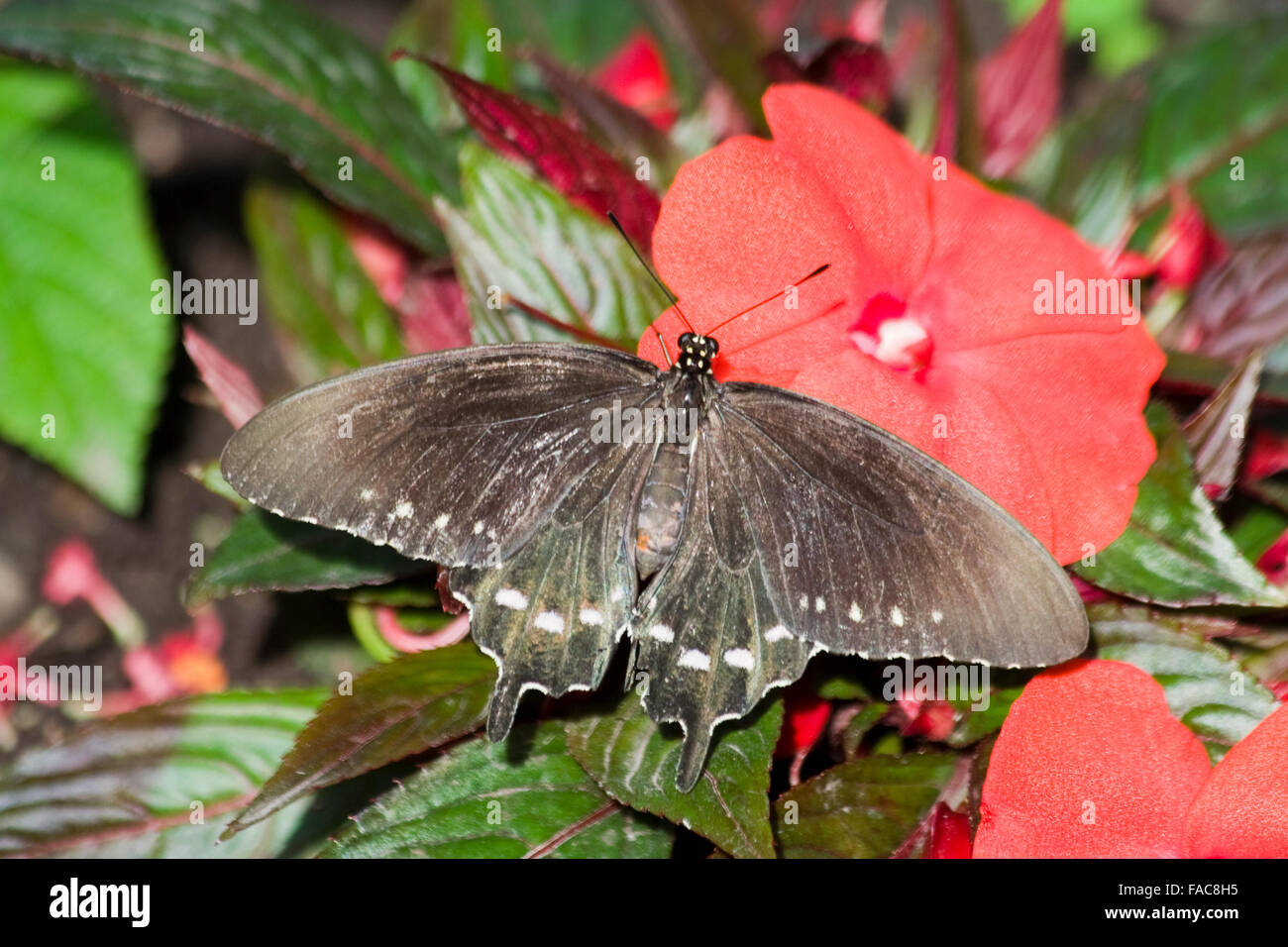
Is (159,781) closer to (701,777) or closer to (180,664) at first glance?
(180,664)

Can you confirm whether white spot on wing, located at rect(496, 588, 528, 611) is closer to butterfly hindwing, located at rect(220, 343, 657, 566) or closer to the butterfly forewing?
butterfly hindwing, located at rect(220, 343, 657, 566)

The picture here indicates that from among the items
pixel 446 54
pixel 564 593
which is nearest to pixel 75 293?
pixel 446 54

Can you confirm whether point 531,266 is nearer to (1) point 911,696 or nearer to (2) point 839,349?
(2) point 839,349

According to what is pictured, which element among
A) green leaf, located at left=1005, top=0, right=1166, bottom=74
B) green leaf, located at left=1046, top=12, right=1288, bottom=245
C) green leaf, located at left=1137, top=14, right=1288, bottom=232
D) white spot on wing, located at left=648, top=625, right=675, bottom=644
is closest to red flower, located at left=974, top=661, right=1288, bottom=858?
white spot on wing, located at left=648, top=625, right=675, bottom=644

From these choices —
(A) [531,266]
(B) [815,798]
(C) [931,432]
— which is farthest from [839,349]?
(B) [815,798]

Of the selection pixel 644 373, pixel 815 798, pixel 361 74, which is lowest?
pixel 815 798

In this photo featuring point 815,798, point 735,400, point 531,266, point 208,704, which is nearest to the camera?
point 735,400
